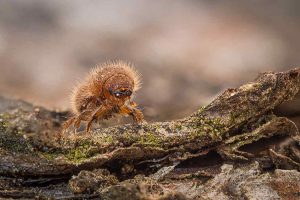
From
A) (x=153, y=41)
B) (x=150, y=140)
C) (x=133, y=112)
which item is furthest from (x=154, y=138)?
(x=153, y=41)

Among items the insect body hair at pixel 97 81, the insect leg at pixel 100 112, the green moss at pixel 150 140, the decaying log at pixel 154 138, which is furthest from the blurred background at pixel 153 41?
the green moss at pixel 150 140

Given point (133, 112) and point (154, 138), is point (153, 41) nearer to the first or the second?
point (133, 112)

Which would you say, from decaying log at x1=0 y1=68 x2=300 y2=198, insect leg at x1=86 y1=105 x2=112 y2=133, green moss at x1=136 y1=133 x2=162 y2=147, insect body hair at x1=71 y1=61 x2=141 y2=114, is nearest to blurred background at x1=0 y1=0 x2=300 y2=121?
insect body hair at x1=71 y1=61 x2=141 y2=114

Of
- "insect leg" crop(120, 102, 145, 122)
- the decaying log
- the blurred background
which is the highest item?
the blurred background

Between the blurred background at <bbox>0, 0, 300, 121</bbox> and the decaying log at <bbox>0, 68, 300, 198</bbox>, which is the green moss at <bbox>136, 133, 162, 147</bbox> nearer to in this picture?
the decaying log at <bbox>0, 68, 300, 198</bbox>

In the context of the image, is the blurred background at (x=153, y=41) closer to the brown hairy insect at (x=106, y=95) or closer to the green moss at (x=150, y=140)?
the brown hairy insect at (x=106, y=95)

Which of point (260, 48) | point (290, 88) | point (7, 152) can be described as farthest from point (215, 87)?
point (7, 152)

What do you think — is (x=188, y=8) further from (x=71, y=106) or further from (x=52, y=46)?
(x=71, y=106)
